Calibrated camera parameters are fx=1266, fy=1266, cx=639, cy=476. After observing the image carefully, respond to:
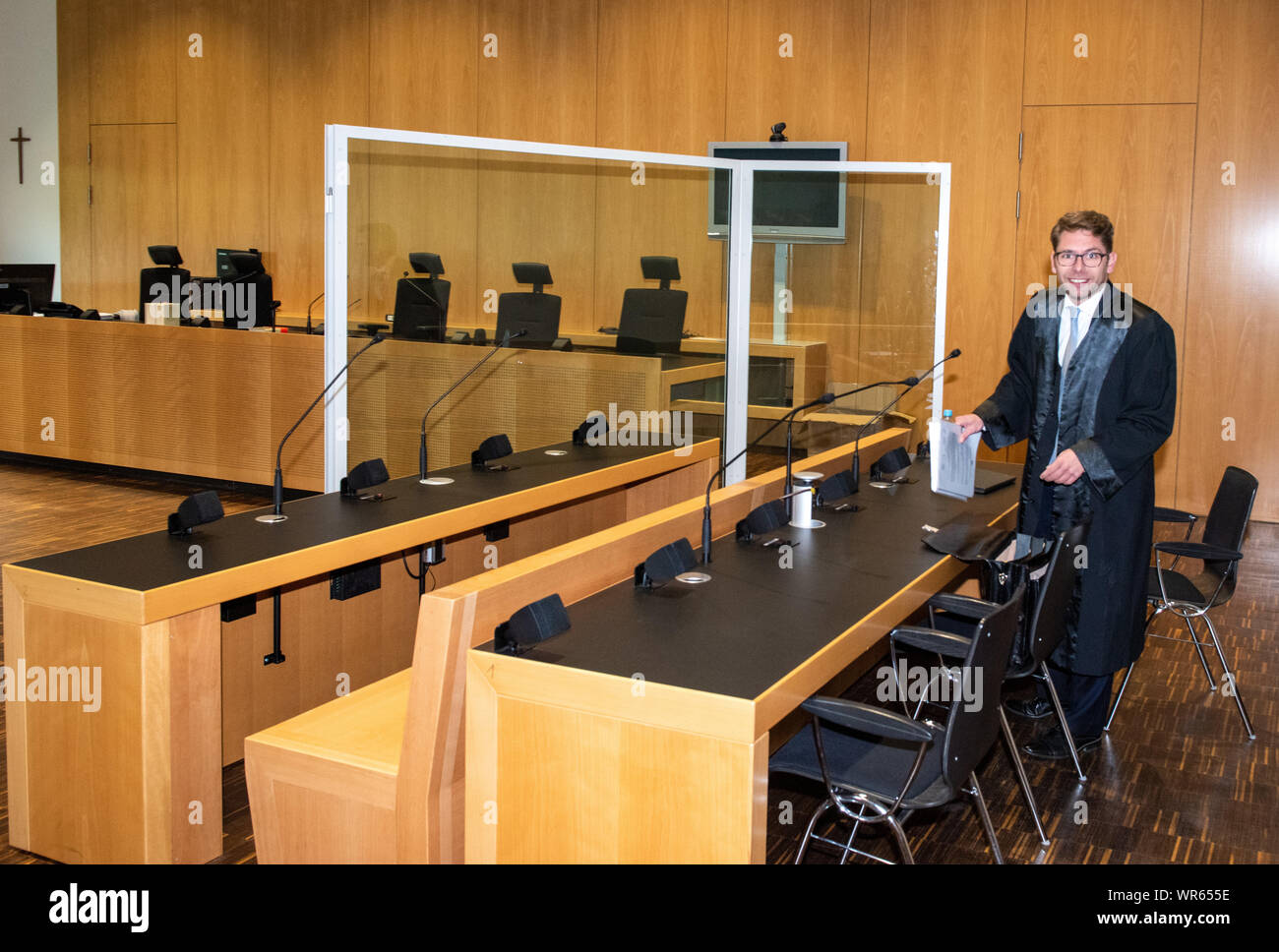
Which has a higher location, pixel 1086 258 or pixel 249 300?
pixel 1086 258

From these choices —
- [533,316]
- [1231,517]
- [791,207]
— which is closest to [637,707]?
[1231,517]

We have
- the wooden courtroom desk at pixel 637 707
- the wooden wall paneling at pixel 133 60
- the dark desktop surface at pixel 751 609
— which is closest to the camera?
the wooden courtroom desk at pixel 637 707

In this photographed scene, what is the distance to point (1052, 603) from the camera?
3076 mm

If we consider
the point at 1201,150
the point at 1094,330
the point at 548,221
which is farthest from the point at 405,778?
the point at 1201,150

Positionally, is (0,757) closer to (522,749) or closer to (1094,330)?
(522,749)

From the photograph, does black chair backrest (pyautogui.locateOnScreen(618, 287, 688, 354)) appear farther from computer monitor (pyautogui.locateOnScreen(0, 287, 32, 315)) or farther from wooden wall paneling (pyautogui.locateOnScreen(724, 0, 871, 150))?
computer monitor (pyautogui.locateOnScreen(0, 287, 32, 315))

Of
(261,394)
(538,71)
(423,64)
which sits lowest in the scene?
(261,394)

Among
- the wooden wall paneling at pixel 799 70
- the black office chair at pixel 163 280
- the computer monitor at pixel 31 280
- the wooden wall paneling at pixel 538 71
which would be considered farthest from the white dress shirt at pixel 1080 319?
the computer monitor at pixel 31 280

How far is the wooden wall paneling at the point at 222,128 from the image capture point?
10.1 metres

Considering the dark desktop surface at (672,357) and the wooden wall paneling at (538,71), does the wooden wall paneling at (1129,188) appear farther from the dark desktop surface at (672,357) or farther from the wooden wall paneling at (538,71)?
the wooden wall paneling at (538,71)

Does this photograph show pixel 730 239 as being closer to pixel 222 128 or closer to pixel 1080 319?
pixel 1080 319

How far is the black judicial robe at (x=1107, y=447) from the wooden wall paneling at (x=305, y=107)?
7.29 meters

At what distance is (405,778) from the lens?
2543 millimetres

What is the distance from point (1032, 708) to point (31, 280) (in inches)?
286
